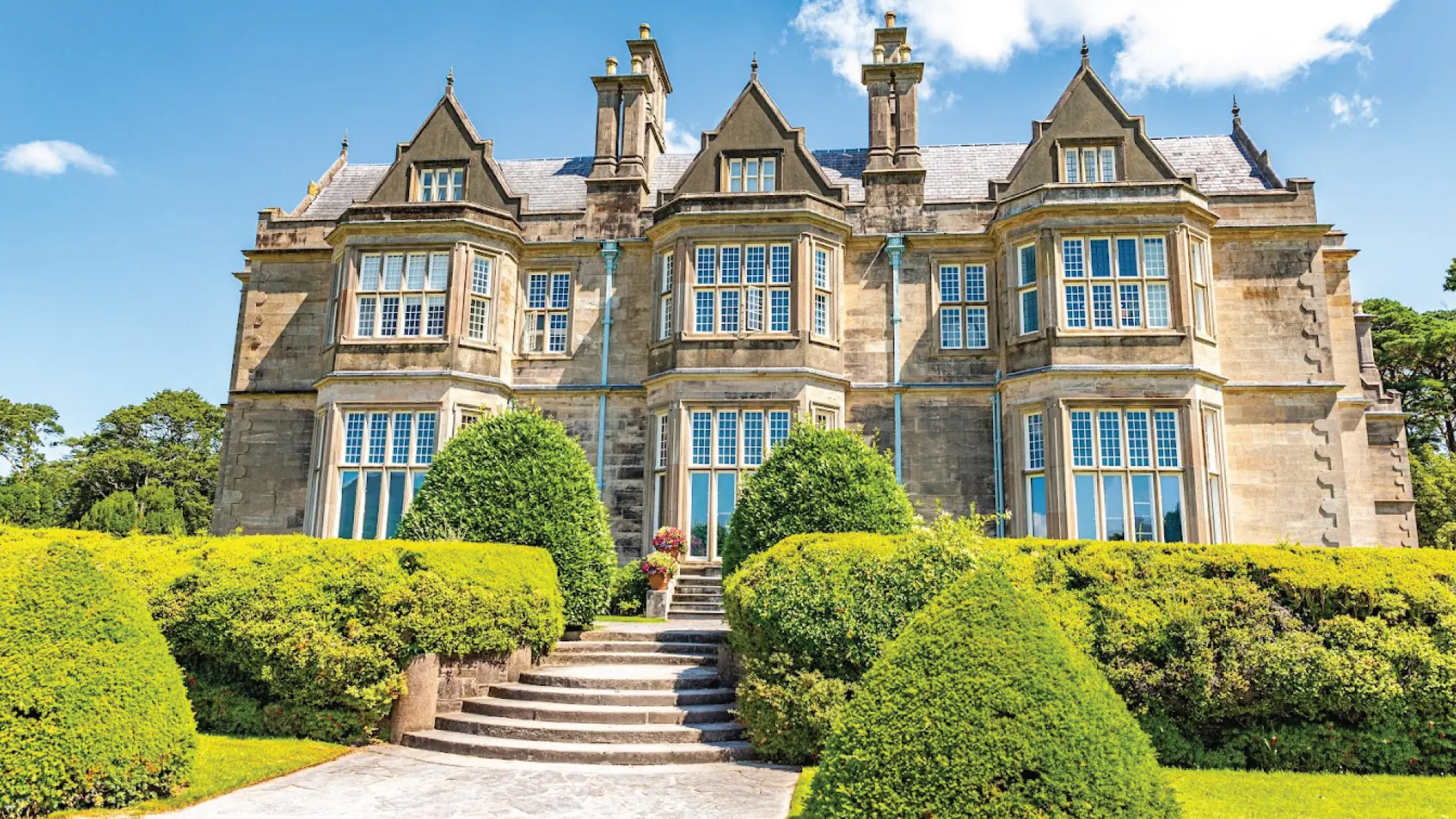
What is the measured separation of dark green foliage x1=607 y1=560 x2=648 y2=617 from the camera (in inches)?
707

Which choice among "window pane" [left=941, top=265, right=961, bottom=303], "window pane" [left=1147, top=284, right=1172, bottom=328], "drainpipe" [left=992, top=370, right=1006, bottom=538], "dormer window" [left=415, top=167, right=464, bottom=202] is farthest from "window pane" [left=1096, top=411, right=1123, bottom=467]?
"dormer window" [left=415, top=167, right=464, bottom=202]

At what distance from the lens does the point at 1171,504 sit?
19.3 m

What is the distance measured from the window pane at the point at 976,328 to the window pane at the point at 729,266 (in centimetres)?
559

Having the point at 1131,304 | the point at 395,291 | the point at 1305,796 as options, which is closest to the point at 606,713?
the point at 1305,796

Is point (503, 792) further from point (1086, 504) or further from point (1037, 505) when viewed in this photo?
point (1086, 504)

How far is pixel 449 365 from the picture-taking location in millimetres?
21438

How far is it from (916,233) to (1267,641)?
14234 mm

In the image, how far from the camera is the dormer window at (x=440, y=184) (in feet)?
76.5

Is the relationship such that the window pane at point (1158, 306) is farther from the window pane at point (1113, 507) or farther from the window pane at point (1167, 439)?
the window pane at point (1113, 507)

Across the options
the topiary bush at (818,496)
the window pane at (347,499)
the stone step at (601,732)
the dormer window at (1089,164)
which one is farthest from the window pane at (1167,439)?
the window pane at (347,499)

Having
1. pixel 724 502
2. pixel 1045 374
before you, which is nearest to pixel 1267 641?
pixel 1045 374

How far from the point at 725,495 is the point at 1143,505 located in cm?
883

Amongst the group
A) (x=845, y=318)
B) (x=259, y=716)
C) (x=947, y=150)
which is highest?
(x=947, y=150)

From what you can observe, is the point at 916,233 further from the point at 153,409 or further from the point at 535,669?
the point at 153,409
